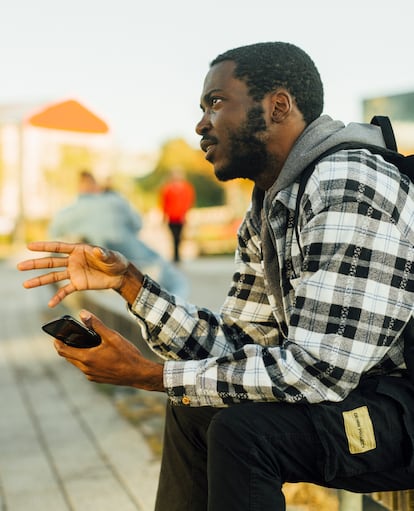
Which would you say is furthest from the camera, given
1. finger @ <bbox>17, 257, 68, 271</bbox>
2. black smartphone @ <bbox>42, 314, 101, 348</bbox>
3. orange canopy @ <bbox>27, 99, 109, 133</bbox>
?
orange canopy @ <bbox>27, 99, 109, 133</bbox>

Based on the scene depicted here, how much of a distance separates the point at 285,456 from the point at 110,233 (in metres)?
6.30

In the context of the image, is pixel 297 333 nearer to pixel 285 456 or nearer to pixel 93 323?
pixel 285 456

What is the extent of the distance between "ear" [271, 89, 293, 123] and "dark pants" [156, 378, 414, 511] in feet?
2.74

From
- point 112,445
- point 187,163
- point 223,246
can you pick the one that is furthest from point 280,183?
point 187,163

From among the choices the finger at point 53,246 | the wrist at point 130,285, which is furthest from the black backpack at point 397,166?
the finger at point 53,246

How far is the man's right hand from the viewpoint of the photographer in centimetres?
238

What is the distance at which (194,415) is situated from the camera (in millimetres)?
2324

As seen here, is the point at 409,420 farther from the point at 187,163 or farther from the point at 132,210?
the point at 187,163

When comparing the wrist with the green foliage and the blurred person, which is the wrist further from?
the green foliage

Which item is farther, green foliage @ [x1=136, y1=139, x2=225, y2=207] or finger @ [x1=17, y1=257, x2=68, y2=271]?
green foliage @ [x1=136, y1=139, x2=225, y2=207]

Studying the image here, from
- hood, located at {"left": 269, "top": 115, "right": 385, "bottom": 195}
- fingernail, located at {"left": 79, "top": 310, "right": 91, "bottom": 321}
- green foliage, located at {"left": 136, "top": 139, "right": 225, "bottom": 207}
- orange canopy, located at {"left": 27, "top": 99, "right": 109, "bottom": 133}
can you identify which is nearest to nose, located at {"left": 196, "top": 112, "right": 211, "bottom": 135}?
hood, located at {"left": 269, "top": 115, "right": 385, "bottom": 195}

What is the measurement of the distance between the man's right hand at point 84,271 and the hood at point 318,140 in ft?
1.71

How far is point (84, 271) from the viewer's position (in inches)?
95.3

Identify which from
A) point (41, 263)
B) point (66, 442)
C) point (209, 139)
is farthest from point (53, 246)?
point (66, 442)
